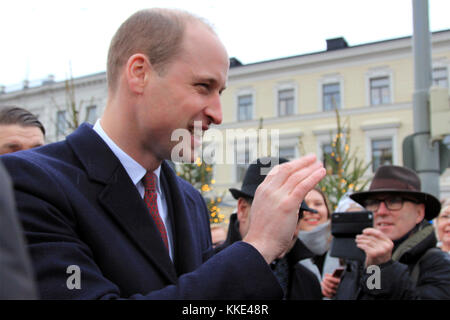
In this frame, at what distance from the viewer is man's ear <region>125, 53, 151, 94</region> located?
1.45 metres

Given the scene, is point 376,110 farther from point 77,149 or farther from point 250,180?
point 77,149

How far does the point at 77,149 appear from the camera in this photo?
1.43 meters

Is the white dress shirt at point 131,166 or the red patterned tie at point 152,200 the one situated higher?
the white dress shirt at point 131,166

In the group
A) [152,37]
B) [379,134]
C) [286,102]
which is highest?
[286,102]

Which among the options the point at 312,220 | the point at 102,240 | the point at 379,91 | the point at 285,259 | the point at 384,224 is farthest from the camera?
the point at 379,91

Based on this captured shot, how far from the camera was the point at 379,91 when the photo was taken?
82.0 ft

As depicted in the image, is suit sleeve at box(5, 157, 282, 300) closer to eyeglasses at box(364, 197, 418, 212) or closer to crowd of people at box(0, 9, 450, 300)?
crowd of people at box(0, 9, 450, 300)

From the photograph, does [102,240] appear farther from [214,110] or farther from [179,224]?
[214,110]

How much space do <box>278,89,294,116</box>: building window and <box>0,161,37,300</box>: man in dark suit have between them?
26.8 m

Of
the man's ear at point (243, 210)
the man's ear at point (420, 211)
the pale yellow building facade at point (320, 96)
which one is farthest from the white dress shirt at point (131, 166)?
the pale yellow building facade at point (320, 96)

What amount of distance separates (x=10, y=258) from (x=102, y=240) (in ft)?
2.74

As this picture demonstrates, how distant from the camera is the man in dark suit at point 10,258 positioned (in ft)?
1.42

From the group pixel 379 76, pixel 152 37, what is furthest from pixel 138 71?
pixel 379 76

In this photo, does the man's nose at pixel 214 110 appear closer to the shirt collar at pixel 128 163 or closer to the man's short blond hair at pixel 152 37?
the man's short blond hair at pixel 152 37
